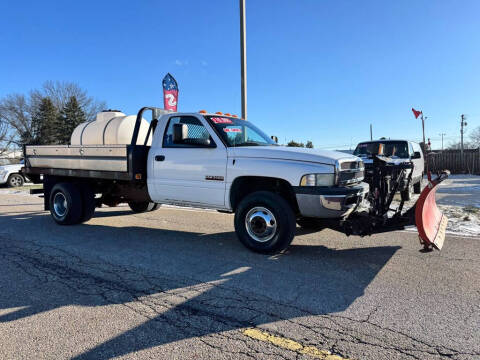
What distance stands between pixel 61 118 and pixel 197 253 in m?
48.0

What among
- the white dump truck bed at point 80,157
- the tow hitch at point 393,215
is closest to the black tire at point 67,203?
the white dump truck bed at point 80,157

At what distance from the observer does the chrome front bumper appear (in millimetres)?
4441

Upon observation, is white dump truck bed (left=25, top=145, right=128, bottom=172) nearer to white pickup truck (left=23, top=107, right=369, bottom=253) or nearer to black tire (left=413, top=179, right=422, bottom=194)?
white pickup truck (left=23, top=107, right=369, bottom=253)

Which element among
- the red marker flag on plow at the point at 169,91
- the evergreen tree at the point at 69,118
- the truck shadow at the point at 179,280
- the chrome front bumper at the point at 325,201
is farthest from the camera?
the evergreen tree at the point at 69,118

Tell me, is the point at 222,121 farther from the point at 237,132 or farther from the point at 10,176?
the point at 10,176

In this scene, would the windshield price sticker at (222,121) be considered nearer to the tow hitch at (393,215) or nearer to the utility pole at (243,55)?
the tow hitch at (393,215)

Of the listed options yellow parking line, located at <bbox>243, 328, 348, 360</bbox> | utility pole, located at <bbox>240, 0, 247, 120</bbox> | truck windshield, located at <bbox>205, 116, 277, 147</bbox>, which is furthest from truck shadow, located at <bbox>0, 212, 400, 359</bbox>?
utility pole, located at <bbox>240, 0, 247, 120</bbox>

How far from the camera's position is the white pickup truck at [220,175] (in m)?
4.59

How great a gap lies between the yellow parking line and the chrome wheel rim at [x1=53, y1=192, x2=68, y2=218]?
5933 mm

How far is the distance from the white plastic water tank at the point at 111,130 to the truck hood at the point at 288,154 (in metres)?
2.35

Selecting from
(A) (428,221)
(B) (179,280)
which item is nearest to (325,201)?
(A) (428,221)

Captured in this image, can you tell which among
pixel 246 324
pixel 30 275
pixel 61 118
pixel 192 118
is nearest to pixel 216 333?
pixel 246 324

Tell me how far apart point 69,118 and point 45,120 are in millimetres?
4261

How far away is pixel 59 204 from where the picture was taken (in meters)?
7.38
